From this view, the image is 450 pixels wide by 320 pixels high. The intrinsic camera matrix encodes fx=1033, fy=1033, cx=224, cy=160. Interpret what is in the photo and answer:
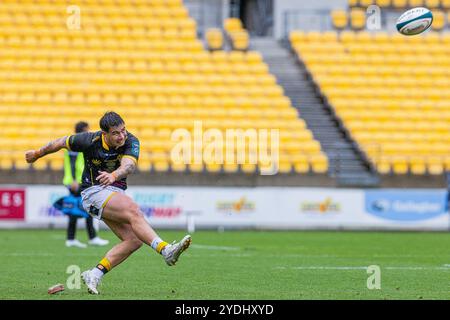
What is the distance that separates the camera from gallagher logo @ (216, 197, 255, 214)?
84.1 feet

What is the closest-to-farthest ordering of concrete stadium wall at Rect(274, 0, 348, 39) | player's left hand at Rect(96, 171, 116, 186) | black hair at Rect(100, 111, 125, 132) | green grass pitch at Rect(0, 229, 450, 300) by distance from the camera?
player's left hand at Rect(96, 171, 116, 186)
black hair at Rect(100, 111, 125, 132)
green grass pitch at Rect(0, 229, 450, 300)
concrete stadium wall at Rect(274, 0, 348, 39)

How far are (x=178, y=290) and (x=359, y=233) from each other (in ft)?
47.3

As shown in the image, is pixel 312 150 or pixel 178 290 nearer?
pixel 178 290

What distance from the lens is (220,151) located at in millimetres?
27281

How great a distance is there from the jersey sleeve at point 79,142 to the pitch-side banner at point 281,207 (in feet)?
47.0

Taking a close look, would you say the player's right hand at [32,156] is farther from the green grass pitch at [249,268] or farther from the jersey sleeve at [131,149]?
the green grass pitch at [249,268]

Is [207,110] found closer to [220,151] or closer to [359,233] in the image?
A: [220,151]

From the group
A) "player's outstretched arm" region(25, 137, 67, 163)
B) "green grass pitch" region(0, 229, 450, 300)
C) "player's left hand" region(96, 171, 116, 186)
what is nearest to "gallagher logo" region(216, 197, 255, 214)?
"green grass pitch" region(0, 229, 450, 300)

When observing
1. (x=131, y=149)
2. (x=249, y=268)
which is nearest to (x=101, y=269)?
(x=131, y=149)

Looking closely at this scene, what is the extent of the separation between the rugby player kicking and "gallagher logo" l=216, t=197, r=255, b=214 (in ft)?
47.7

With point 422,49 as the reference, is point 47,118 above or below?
below

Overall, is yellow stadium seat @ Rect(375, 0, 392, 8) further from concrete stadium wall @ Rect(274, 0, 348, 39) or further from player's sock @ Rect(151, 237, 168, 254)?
player's sock @ Rect(151, 237, 168, 254)
